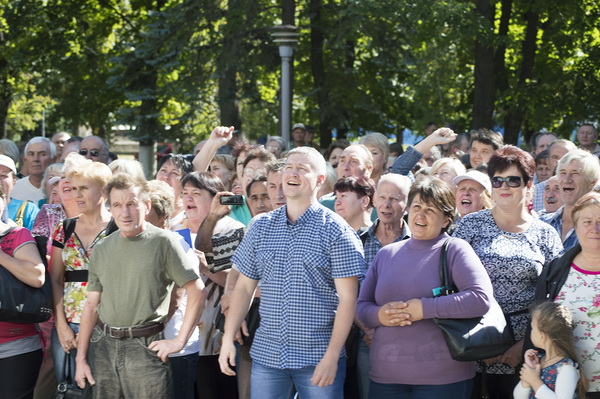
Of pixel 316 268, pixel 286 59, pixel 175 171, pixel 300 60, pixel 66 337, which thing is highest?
pixel 300 60

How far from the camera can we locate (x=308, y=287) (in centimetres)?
476

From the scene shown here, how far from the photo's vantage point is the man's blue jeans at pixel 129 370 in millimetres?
5137

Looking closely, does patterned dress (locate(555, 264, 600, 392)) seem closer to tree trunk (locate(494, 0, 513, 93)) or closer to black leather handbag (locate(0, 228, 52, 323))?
black leather handbag (locate(0, 228, 52, 323))

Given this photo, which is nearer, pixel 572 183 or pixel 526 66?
pixel 572 183

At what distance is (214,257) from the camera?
6133 millimetres

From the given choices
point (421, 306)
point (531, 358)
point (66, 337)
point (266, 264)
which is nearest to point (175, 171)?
point (66, 337)

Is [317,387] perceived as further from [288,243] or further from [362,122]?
[362,122]

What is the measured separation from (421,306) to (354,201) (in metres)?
1.47

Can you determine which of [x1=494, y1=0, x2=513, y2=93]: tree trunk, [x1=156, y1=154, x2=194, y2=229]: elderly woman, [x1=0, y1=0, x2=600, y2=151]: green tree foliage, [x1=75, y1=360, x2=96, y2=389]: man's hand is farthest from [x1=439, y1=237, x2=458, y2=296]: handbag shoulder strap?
[x1=494, y1=0, x2=513, y2=93]: tree trunk

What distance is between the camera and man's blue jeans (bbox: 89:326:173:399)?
5.14 meters

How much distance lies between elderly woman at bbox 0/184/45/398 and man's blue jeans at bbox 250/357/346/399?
165 cm

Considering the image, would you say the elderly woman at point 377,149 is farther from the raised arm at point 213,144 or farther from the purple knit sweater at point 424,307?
the purple knit sweater at point 424,307

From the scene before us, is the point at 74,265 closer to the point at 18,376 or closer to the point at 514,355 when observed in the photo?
the point at 18,376

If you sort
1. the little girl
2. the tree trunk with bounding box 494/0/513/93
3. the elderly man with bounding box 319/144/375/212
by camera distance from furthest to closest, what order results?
1. the tree trunk with bounding box 494/0/513/93
2. the elderly man with bounding box 319/144/375/212
3. the little girl
